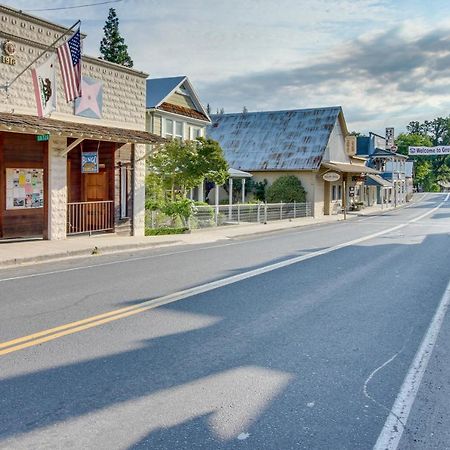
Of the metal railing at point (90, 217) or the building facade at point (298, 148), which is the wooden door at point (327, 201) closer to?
the building facade at point (298, 148)

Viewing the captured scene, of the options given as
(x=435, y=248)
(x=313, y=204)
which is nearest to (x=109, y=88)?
(x=435, y=248)

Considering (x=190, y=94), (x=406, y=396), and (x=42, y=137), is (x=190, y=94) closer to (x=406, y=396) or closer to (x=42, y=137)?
(x=42, y=137)

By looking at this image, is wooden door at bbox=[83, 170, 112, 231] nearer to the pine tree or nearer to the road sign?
the road sign

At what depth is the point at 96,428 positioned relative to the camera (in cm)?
395

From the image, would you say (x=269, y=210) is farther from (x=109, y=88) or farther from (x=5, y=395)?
(x=5, y=395)

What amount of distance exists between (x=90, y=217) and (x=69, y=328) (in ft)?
40.5

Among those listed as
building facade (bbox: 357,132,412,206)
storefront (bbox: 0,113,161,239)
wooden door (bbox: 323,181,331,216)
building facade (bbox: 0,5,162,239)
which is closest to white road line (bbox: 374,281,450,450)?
building facade (bbox: 0,5,162,239)

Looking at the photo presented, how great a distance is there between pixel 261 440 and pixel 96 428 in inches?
46.5

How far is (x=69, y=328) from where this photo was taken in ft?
21.7

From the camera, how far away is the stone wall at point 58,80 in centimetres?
1498

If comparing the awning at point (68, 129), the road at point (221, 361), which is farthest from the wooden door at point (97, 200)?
the road at point (221, 361)

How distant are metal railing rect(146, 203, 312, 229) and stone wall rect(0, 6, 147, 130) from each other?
172 inches

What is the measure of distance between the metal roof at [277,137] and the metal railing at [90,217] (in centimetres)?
2409

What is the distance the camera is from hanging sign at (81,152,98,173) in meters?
17.9
